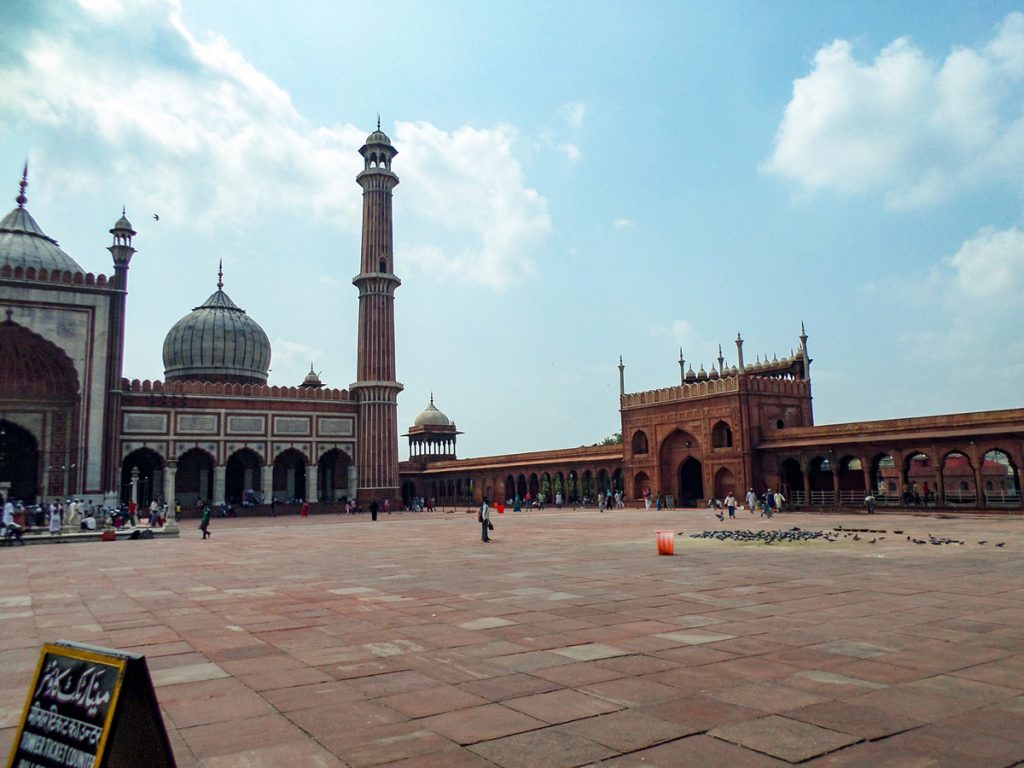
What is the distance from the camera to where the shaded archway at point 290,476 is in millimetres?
40938

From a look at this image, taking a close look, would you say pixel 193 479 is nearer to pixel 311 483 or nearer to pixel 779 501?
pixel 311 483

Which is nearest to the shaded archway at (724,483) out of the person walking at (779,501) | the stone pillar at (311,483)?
the person walking at (779,501)

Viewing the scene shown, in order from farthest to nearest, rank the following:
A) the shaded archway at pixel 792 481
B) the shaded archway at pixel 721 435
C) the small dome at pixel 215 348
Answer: the small dome at pixel 215 348
the shaded archway at pixel 721 435
the shaded archway at pixel 792 481

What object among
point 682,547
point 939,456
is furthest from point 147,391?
point 939,456

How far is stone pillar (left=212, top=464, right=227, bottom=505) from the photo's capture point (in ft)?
119

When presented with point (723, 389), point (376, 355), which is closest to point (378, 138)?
point (376, 355)

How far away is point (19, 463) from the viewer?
107 ft

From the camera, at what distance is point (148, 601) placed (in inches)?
296

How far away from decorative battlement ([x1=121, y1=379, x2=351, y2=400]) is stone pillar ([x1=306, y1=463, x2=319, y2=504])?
3864mm

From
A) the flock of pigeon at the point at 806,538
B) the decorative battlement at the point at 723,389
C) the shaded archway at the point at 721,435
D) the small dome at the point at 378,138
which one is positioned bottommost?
the flock of pigeon at the point at 806,538

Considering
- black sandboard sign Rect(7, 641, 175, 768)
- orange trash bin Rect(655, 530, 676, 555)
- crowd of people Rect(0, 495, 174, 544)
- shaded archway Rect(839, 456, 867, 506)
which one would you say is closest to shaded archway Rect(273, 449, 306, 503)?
crowd of people Rect(0, 495, 174, 544)

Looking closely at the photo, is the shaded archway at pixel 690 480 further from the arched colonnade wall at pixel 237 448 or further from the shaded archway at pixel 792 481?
the arched colonnade wall at pixel 237 448

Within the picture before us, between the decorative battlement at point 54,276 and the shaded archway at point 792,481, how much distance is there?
31.9m

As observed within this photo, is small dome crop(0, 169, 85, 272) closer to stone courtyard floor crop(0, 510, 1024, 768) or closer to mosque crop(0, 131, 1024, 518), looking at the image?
mosque crop(0, 131, 1024, 518)
